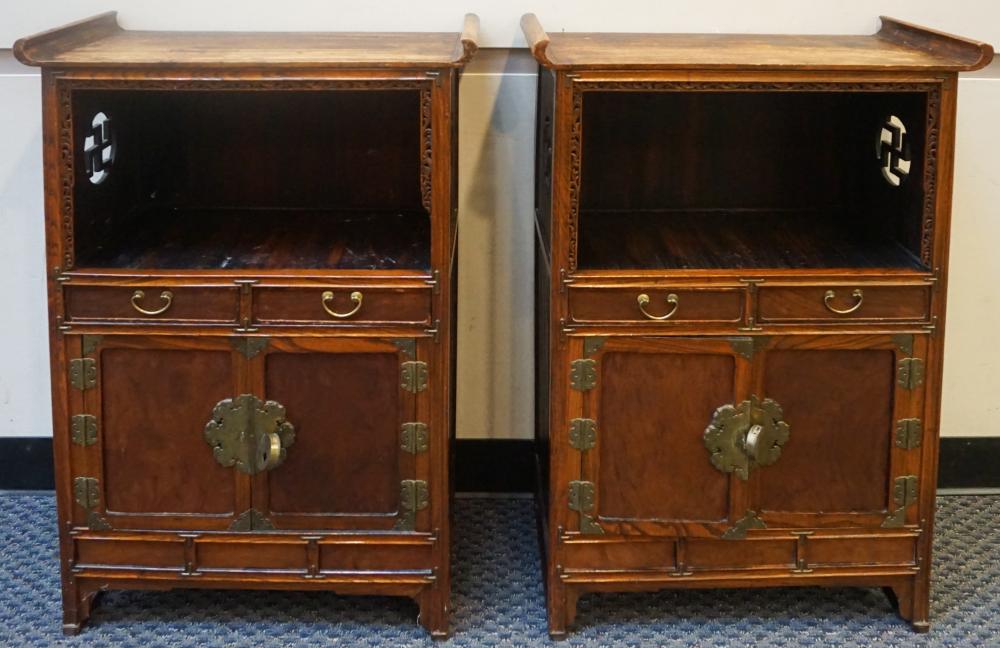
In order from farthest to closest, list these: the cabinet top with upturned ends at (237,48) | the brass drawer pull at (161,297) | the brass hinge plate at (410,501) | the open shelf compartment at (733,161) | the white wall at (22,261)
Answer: the white wall at (22,261)
the open shelf compartment at (733,161)
the brass hinge plate at (410,501)
the brass drawer pull at (161,297)
the cabinet top with upturned ends at (237,48)

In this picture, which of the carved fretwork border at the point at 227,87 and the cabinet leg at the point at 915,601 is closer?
the carved fretwork border at the point at 227,87

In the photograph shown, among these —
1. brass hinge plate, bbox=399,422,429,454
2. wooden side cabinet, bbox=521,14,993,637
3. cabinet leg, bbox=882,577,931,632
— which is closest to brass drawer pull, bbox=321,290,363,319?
brass hinge plate, bbox=399,422,429,454

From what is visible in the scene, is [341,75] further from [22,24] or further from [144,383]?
[22,24]

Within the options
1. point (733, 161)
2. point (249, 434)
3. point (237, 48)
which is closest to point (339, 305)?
point (249, 434)

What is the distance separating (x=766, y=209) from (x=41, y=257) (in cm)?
148

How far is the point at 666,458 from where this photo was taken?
2.39 metres

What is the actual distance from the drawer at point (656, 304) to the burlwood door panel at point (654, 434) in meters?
0.04

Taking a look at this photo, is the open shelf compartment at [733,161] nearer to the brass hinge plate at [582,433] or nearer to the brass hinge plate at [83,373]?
the brass hinge plate at [582,433]

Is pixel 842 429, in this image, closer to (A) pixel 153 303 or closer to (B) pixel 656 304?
(B) pixel 656 304

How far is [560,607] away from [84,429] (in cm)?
88

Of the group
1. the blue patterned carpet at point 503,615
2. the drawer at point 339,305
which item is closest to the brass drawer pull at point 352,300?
the drawer at point 339,305

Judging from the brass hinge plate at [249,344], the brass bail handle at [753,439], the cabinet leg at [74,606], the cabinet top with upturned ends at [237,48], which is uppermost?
the cabinet top with upturned ends at [237,48]

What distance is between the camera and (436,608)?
7.97ft

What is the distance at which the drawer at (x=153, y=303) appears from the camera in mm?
2289
